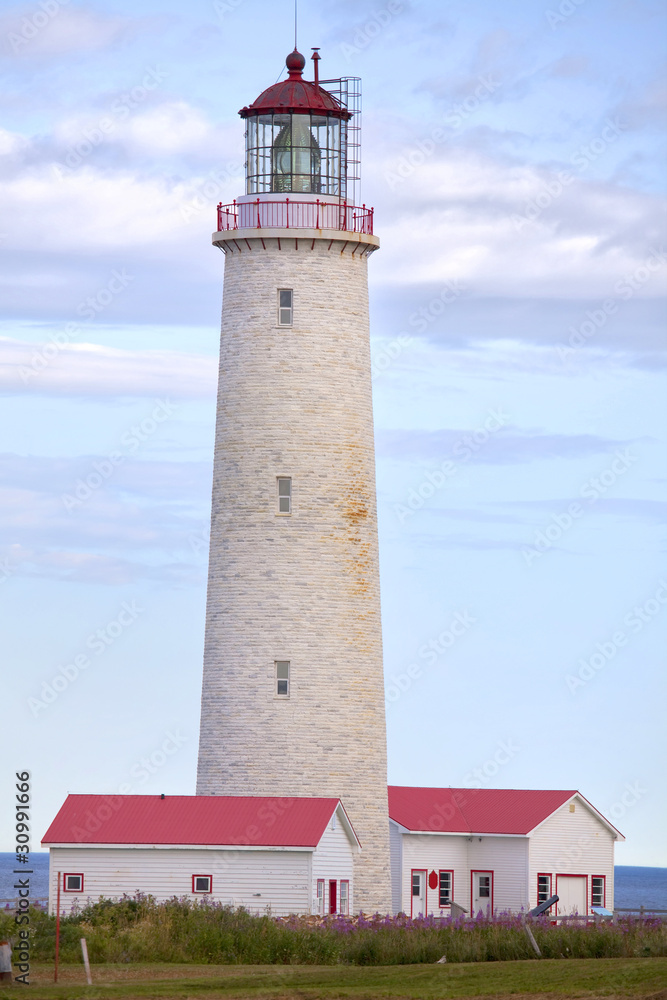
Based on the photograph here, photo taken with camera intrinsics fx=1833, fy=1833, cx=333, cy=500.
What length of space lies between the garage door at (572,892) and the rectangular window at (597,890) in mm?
314

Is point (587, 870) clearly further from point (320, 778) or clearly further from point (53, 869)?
point (53, 869)

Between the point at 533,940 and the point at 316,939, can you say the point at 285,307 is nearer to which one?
the point at 316,939

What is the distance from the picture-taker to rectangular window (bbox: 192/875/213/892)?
37469 mm

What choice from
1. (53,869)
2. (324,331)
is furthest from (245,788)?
(324,331)

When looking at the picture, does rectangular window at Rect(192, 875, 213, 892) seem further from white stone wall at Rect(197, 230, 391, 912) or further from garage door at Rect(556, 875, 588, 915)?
garage door at Rect(556, 875, 588, 915)

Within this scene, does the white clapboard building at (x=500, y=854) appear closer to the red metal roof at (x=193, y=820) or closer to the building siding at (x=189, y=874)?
the red metal roof at (x=193, y=820)

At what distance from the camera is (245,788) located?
128 ft

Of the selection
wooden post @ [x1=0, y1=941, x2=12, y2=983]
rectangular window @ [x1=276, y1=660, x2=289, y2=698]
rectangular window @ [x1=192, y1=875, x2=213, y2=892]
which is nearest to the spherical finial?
rectangular window @ [x1=276, y1=660, x2=289, y2=698]

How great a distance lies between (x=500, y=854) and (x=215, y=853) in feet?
36.9

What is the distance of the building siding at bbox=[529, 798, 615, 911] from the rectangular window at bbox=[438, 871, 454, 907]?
205 centimetres

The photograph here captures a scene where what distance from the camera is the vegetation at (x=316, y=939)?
31.1 m

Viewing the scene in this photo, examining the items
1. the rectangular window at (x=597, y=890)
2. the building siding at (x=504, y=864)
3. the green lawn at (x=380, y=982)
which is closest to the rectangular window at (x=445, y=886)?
the building siding at (x=504, y=864)

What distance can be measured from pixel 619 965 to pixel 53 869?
570 inches

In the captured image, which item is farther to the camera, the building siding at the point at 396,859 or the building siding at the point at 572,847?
the building siding at the point at 572,847
